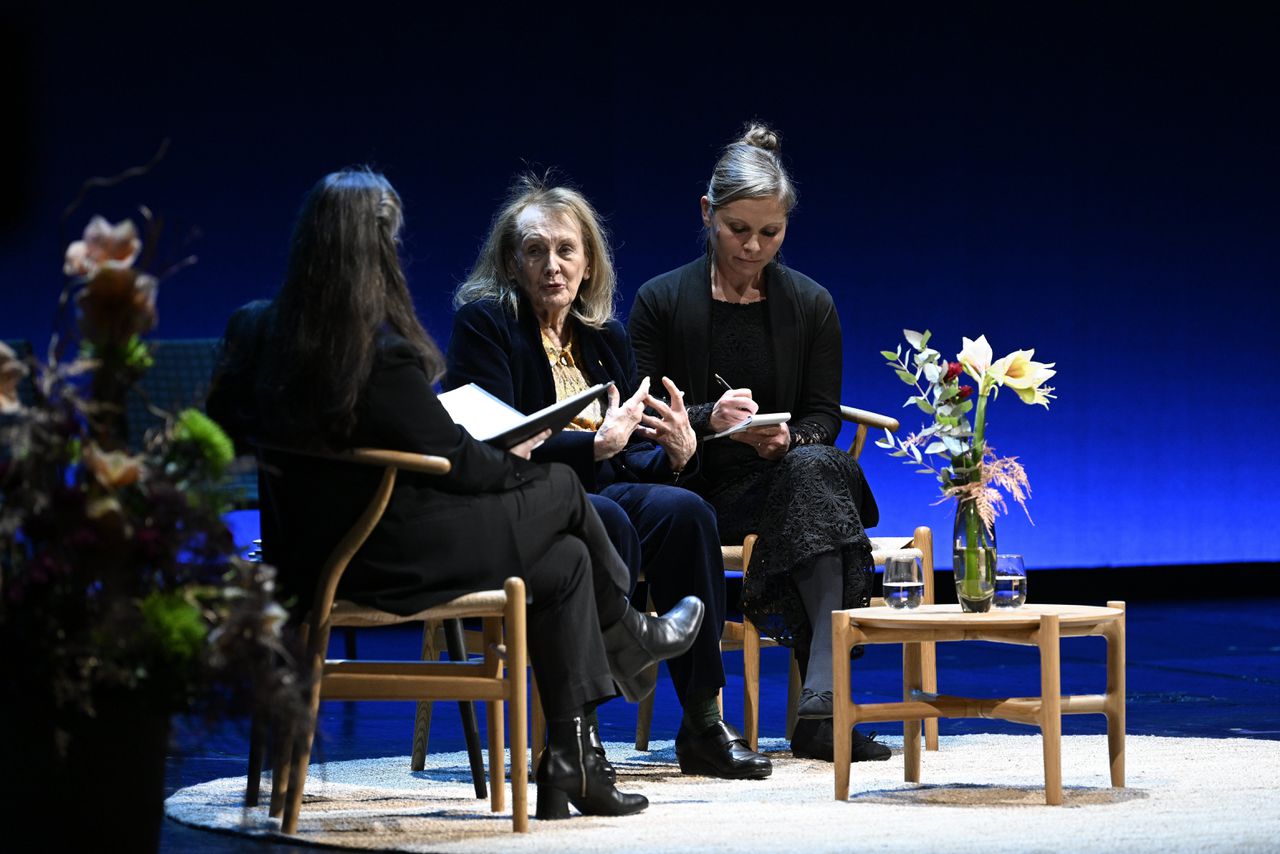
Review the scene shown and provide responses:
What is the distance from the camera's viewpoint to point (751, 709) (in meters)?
4.11

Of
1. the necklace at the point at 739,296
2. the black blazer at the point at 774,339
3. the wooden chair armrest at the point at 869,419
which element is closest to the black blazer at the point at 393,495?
the black blazer at the point at 774,339

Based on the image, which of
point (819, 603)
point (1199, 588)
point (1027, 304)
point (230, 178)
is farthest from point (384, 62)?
point (1199, 588)

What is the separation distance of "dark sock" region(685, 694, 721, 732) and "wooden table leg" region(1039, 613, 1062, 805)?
796 millimetres

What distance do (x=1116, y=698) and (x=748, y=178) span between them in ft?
5.19

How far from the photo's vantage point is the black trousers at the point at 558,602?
10.7 ft

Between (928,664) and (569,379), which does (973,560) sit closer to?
(928,664)

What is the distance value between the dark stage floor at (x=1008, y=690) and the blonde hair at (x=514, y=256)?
112 cm

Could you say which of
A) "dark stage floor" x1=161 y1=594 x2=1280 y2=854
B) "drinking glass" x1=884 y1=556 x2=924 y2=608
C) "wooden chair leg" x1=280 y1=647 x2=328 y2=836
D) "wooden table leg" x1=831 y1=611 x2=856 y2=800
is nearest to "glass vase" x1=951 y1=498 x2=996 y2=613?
"drinking glass" x1=884 y1=556 x2=924 y2=608

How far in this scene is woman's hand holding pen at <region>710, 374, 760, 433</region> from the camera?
→ 4.25m

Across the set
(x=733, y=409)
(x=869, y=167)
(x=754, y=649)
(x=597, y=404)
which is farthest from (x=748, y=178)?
(x=869, y=167)

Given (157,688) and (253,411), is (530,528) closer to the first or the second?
(253,411)

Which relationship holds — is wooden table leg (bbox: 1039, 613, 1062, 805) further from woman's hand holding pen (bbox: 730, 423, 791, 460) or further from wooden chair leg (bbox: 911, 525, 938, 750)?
woman's hand holding pen (bbox: 730, 423, 791, 460)

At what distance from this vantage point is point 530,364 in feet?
13.3

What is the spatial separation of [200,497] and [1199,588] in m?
7.12
